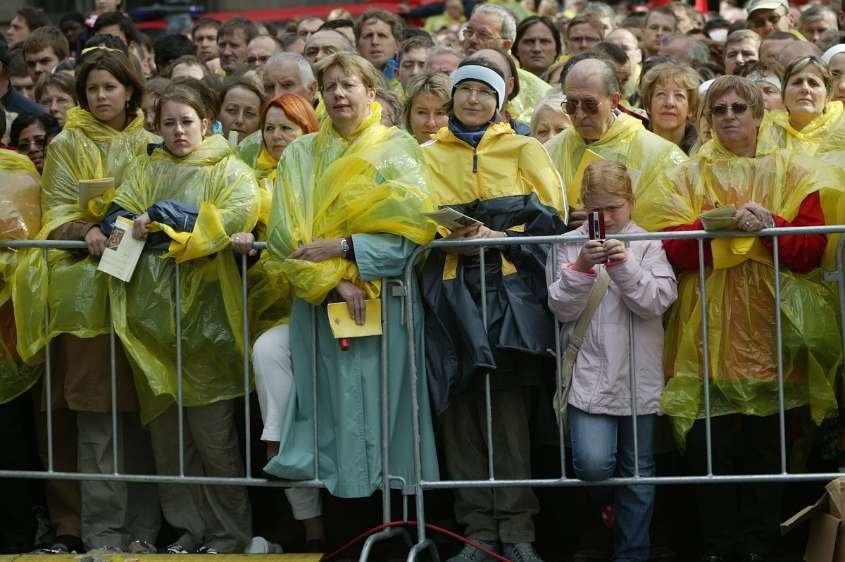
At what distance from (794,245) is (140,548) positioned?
335 centimetres

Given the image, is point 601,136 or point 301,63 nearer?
point 601,136

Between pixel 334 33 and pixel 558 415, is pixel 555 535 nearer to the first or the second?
pixel 558 415

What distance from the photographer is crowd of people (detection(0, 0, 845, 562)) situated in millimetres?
6387

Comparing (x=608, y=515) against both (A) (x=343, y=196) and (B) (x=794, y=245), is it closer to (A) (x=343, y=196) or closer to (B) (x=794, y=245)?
(B) (x=794, y=245)

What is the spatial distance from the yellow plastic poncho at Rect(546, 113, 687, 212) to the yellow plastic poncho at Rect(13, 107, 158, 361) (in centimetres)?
213

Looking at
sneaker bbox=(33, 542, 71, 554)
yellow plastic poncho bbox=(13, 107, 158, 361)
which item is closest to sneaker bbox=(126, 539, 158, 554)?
sneaker bbox=(33, 542, 71, 554)

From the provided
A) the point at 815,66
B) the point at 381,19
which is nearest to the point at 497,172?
the point at 815,66

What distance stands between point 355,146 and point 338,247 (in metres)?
0.55

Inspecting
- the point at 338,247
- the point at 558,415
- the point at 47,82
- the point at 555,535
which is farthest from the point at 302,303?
the point at 47,82

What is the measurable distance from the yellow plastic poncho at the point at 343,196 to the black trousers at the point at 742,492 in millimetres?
1619

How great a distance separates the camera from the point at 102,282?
6.90m

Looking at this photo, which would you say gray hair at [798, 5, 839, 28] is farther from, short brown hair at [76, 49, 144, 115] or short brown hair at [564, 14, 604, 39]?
short brown hair at [76, 49, 144, 115]

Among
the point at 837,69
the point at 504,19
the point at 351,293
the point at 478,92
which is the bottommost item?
the point at 351,293

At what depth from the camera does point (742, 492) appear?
21.6ft
